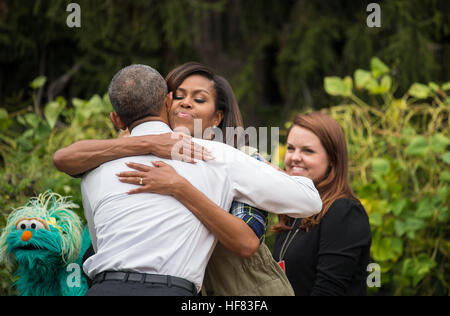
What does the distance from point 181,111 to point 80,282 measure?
2.81 ft

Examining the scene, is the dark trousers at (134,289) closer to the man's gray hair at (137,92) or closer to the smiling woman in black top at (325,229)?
the man's gray hair at (137,92)

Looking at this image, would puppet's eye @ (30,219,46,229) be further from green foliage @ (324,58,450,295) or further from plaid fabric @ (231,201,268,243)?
green foliage @ (324,58,450,295)

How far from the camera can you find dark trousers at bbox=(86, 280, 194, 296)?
170 cm

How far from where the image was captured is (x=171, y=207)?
1.83m

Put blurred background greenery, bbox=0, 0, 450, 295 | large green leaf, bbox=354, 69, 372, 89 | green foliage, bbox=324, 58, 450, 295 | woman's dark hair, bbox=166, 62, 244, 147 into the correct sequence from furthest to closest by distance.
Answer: large green leaf, bbox=354, 69, 372, 89
blurred background greenery, bbox=0, 0, 450, 295
green foliage, bbox=324, 58, 450, 295
woman's dark hair, bbox=166, 62, 244, 147

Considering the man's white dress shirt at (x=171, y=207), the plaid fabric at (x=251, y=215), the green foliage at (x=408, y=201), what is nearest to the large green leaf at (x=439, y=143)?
the green foliage at (x=408, y=201)

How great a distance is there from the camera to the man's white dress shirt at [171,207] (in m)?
1.75

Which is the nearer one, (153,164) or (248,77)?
(153,164)

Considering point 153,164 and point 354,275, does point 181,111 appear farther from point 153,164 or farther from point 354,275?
point 354,275

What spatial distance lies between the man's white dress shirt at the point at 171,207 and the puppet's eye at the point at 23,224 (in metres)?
0.41

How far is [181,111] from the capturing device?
2439 millimetres

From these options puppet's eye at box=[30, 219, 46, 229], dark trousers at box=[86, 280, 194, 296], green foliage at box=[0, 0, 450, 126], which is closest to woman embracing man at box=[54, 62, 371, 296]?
dark trousers at box=[86, 280, 194, 296]

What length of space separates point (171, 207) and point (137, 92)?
433 mm
